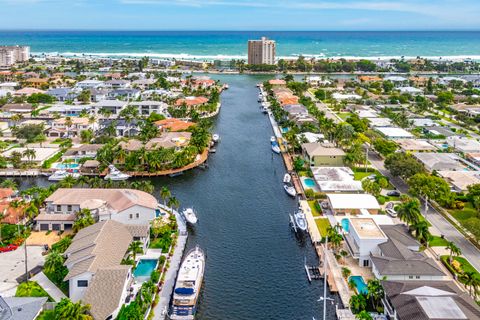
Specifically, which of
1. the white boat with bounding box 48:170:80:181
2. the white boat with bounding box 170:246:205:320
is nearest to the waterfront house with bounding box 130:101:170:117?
the white boat with bounding box 48:170:80:181

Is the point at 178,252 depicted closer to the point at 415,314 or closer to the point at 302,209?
the point at 302,209

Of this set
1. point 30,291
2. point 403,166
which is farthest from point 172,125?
point 30,291

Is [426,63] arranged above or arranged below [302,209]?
above

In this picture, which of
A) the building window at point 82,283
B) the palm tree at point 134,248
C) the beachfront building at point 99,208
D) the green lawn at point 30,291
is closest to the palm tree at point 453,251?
the palm tree at point 134,248

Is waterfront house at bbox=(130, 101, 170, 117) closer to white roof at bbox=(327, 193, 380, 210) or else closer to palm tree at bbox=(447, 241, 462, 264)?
white roof at bbox=(327, 193, 380, 210)

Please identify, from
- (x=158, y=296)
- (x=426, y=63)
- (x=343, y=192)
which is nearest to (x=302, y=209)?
(x=343, y=192)

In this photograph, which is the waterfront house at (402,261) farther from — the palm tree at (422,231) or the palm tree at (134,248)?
the palm tree at (134,248)
